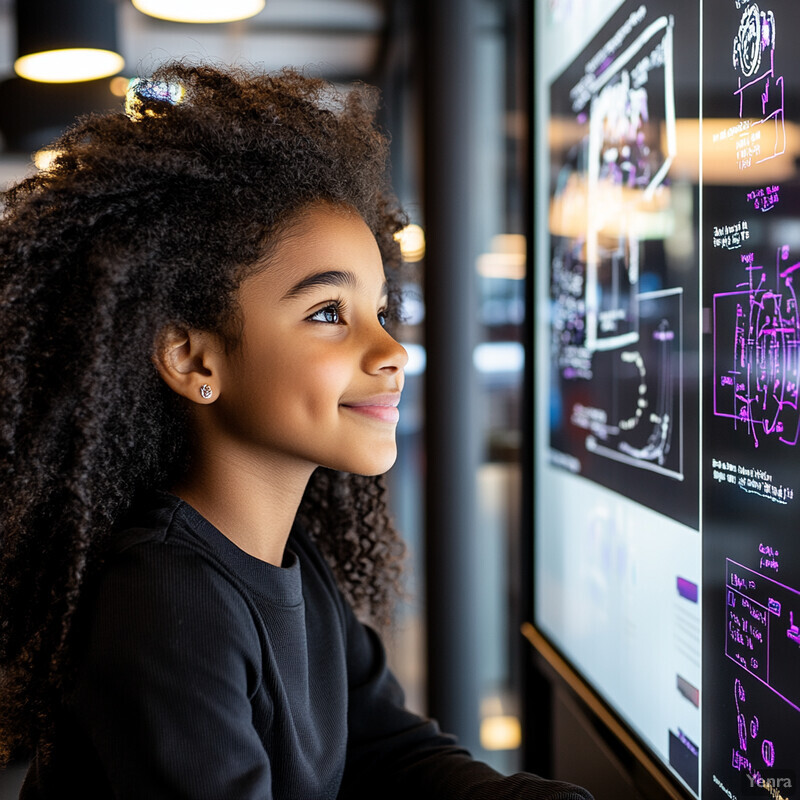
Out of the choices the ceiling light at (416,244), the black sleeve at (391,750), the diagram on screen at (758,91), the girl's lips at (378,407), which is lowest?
the black sleeve at (391,750)

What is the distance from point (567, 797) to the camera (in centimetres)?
88

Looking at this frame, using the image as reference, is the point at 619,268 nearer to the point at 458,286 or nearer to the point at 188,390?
the point at 188,390

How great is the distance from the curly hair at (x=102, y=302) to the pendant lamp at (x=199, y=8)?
51.5 inches

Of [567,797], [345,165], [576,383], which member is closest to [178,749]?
[567,797]

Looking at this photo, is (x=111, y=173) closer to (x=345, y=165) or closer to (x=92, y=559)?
(x=345, y=165)

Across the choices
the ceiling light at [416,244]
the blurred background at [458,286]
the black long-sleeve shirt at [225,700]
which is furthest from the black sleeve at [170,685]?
the ceiling light at [416,244]

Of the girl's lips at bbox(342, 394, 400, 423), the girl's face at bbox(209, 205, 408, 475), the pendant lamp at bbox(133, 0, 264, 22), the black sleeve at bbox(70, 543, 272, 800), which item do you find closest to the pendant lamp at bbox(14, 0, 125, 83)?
the pendant lamp at bbox(133, 0, 264, 22)

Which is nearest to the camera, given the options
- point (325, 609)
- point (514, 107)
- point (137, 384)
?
point (137, 384)

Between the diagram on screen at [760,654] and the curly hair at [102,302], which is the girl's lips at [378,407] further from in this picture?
the diagram on screen at [760,654]

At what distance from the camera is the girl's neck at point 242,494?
99 centimetres

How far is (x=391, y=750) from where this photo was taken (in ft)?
3.74

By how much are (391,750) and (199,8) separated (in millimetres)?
1820

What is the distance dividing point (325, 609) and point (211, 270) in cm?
45

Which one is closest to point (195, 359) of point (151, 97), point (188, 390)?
point (188, 390)
